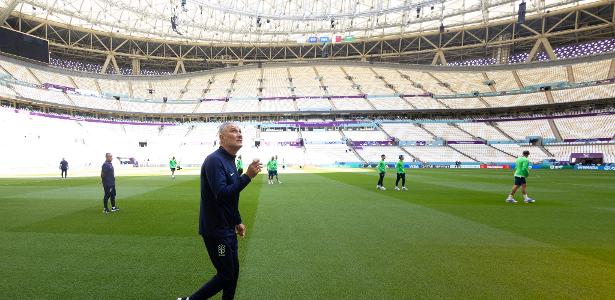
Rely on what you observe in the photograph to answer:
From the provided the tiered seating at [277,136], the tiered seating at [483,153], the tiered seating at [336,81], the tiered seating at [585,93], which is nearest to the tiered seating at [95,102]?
the tiered seating at [277,136]

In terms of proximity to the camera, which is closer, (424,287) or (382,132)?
(424,287)

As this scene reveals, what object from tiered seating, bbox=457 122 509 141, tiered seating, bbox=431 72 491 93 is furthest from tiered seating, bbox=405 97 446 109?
tiered seating, bbox=431 72 491 93

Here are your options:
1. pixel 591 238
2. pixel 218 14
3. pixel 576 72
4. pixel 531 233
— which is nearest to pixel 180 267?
pixel 531 233

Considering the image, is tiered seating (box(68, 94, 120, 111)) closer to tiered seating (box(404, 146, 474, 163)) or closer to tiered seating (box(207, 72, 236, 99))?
tiered seating (box(207, 72, 236, 99))

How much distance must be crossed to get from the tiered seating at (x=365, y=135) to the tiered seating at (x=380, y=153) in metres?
2.14

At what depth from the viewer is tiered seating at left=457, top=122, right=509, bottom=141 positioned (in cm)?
4856

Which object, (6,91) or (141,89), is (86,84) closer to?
(141,89)

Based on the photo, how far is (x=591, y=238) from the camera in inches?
271

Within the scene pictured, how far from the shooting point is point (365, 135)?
5350 cm

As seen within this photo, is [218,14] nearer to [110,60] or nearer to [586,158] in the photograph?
[110,60]

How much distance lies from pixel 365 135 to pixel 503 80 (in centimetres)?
2619

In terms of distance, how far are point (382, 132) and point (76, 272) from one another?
5153 centimetres

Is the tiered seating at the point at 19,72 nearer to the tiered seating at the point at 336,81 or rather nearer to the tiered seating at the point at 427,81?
the tiered seating at the point at 336,81

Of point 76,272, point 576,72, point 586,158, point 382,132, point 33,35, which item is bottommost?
point 76,272
